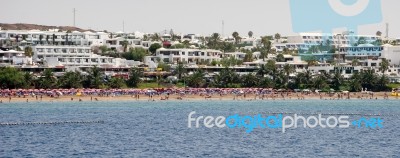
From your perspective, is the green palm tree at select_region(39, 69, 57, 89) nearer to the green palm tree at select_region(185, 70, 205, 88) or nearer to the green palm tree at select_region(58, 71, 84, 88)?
the green palm tree at select_region(58, 71, 84, 88)

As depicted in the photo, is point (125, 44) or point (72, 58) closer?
point (72, 58)

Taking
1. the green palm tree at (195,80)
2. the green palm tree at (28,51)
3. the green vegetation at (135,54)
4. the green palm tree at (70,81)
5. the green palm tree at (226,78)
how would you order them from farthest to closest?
the green vegetation at (135,54) → the green palm tree at (28,51) → the green palm tree at (226,78) → the green palm tree at (195,80) → the green palm tree at (70,81)

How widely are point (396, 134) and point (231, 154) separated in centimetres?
2027

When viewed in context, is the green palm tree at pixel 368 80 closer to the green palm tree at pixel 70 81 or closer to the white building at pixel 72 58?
the white building at pixel 72 58

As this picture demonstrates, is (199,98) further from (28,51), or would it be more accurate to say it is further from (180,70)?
(28,51)

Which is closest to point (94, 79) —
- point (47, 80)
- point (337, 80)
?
point (47, 80)

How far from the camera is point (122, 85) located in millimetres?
123375

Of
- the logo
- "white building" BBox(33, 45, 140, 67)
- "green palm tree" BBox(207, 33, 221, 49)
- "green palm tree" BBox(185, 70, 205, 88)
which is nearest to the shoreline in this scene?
"green palm tree" BBox(185, 70, 205, 88)

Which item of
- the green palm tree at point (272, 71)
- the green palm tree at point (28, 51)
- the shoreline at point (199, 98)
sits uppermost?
the green palm tree at point (28, 51)

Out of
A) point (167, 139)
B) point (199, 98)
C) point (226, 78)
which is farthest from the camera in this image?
point (226, 78)

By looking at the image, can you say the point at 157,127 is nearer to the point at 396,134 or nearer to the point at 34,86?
the point at 396,134

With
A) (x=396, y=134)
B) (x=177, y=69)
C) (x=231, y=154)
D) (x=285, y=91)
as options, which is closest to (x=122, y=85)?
(x=177, y=69)

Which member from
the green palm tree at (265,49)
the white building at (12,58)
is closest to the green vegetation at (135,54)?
the green palm tree at (265,49)

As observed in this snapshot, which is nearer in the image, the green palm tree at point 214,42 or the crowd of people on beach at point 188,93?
the crowd of people on beach at point 188,93
